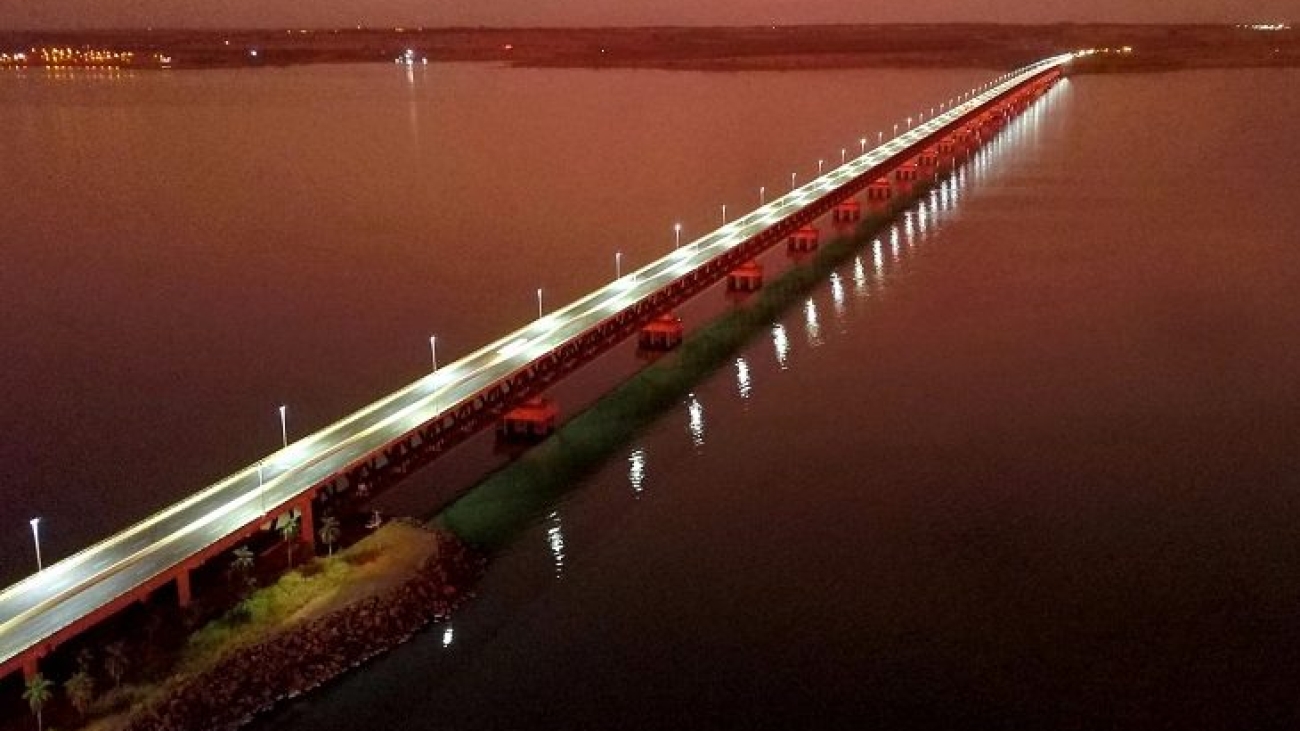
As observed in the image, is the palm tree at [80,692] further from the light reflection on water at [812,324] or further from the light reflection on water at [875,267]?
the light reflection on water at [812,324]

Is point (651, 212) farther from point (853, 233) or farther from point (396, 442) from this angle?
point (396, 442)

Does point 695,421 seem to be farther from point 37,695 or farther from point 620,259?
point 37,695

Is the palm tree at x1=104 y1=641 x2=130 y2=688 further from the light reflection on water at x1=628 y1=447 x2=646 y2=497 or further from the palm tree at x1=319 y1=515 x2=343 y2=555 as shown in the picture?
the light reflection on water at x1=628 y1=447 x2=646 y2=497

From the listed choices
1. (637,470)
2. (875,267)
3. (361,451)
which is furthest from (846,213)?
(361,451)

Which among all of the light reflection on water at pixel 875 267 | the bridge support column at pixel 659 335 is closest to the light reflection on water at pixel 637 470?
the light reflection on water at pixel 875 267

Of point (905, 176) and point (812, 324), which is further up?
point (905, 176)
